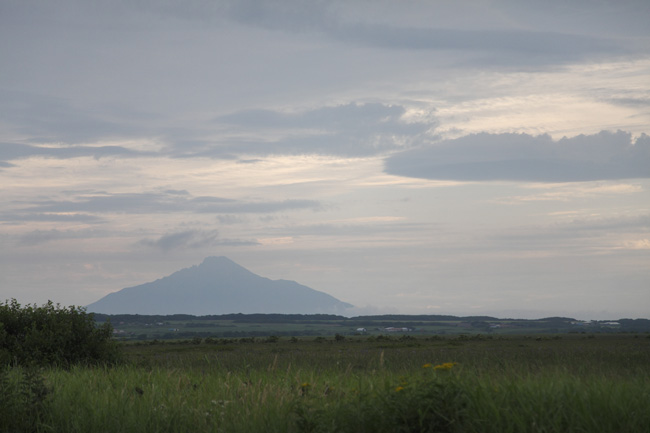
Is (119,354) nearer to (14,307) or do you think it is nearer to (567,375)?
(14,307)

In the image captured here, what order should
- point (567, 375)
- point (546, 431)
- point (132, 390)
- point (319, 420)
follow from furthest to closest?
point (132, 390) < point (567, 375) < point (319, 420) < point (546, 431)

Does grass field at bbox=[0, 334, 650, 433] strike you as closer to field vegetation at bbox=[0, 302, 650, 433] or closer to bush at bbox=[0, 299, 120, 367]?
field vegetation at bbox=[0, 302, 650, 433]

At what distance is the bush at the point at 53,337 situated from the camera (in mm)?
23391

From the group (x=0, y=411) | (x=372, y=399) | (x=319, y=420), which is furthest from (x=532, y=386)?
(x=0, y=411)

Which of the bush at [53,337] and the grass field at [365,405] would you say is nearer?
the grass field at [365,405]

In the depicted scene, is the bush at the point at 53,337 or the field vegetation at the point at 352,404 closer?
the field vegetation at the point at 352,404

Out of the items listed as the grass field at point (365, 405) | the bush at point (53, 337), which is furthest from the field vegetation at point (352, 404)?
the bush at point (53, 337)

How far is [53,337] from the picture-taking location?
23891mm

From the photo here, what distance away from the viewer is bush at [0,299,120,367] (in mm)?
23391

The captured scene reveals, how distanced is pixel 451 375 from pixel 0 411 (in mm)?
8786

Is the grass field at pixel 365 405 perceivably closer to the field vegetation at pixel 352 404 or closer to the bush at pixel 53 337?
the field vegetation at pixel 352 404

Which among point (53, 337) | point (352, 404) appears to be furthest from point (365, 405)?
point (53, 337)

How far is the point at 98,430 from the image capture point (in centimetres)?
1156

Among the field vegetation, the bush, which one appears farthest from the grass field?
the bush
